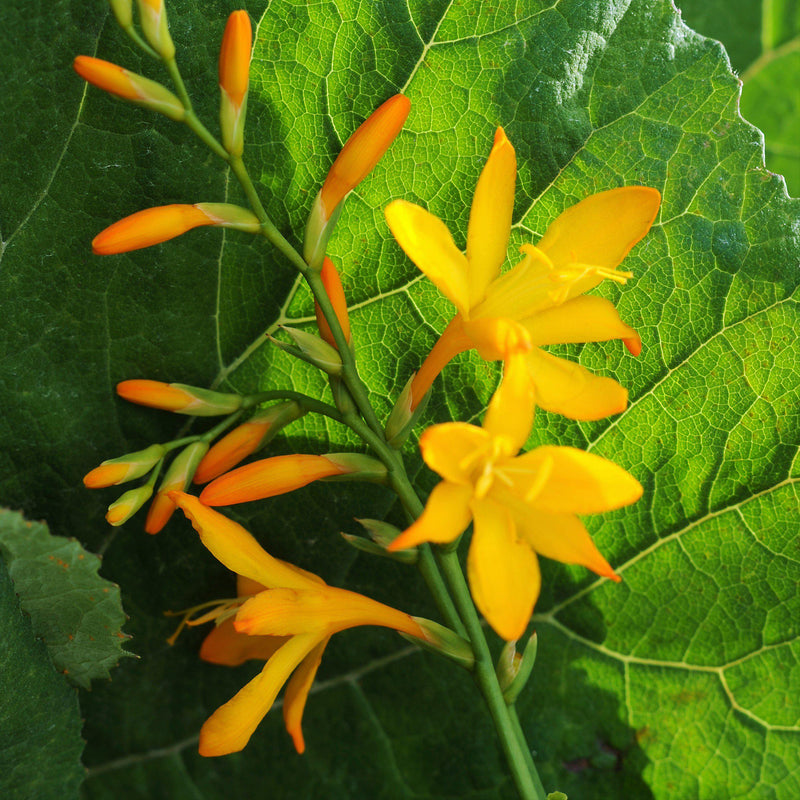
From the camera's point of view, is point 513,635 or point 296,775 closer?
point 513,635

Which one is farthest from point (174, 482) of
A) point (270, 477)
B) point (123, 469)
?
point (270, 477)

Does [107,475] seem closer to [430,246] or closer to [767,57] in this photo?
[430,246]

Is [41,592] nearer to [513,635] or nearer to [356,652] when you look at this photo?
[356,652]

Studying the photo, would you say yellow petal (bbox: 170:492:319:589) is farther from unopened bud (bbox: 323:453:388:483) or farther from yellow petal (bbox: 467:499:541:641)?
yellow petal (bbox: 467:499:541:641)

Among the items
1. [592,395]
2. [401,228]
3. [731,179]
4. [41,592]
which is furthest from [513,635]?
[731,179]

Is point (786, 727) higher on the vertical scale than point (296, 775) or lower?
higher

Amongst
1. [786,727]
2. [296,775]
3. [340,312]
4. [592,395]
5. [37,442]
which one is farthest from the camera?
[296,775]
